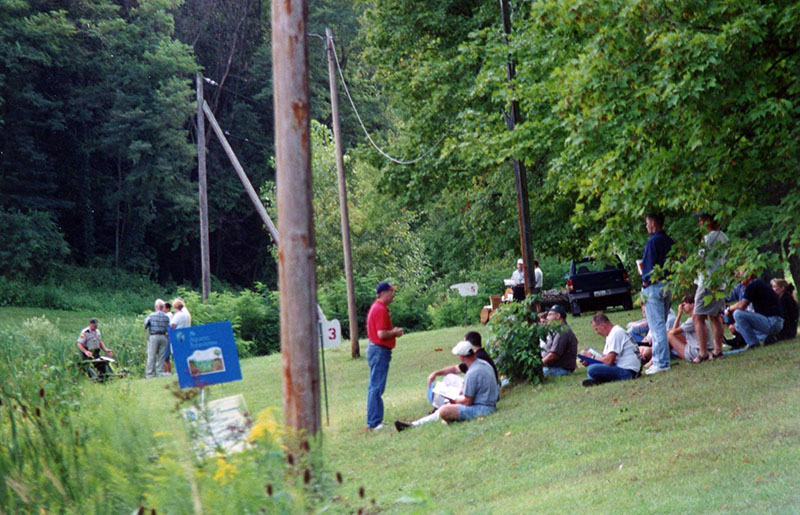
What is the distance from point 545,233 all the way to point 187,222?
133 ft

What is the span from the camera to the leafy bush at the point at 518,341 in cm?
1533

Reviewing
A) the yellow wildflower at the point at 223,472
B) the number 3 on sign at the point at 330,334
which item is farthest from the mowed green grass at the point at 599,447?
the number 3 on sign at the point at 330,334

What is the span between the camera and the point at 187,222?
6119 centimetres

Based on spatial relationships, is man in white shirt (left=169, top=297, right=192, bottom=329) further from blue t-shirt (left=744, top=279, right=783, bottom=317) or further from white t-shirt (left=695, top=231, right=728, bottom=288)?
white t-shirt (left=695, top=231, right=728, bottom=288)

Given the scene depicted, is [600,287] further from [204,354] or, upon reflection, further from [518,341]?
[204,354]

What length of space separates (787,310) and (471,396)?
5.52 m

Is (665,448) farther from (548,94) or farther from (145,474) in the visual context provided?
(548,94)

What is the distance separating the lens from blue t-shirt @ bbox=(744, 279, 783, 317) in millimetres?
15055

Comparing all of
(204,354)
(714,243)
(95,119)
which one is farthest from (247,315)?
(95,119)

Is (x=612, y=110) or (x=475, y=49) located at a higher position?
(x=475, y=49)

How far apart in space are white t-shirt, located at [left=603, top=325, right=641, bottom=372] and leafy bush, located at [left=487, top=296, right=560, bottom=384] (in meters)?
1.57

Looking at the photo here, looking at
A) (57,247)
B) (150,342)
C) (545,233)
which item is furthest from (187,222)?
(545,233)

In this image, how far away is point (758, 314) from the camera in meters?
15.1

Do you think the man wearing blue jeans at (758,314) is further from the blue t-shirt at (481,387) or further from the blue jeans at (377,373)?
the blue jeans at (377,373)
